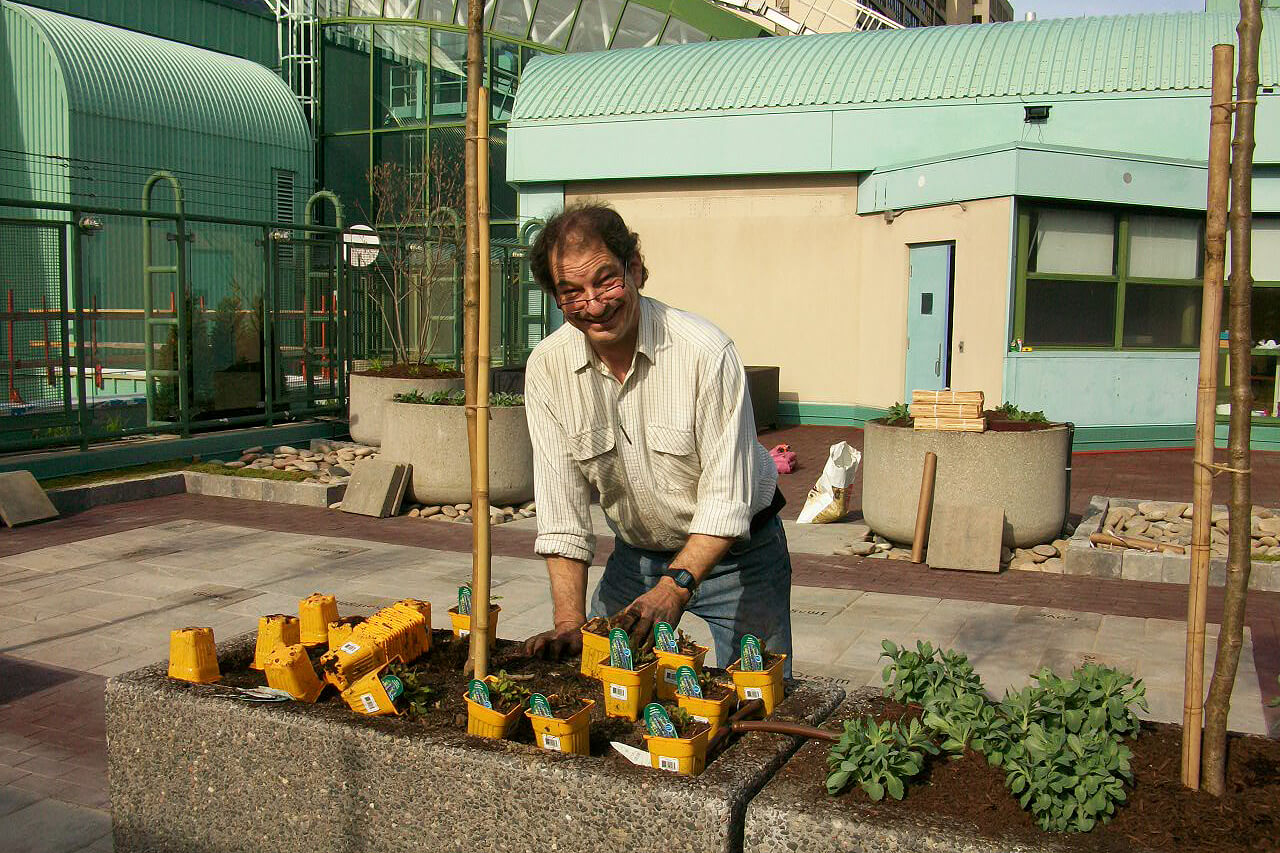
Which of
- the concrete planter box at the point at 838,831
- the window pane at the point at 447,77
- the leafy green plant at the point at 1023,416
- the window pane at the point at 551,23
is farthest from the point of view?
the window pane at the point at 551,23

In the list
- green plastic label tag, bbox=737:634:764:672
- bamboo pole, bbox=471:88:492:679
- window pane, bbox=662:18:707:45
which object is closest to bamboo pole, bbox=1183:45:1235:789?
green plastic label tag, bbox=737:634:764:672

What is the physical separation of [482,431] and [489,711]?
2.51 ft

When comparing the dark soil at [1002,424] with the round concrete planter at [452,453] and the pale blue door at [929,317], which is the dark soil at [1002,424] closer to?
the round concrete planter at [452,453]

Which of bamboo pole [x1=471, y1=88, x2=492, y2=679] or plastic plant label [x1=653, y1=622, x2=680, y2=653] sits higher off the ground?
bamboo pole [x1=471, y1=88, x2=492, y2=679]

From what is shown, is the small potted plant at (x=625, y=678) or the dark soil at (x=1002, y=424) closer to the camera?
the small potted plant at (x=625, y=678)

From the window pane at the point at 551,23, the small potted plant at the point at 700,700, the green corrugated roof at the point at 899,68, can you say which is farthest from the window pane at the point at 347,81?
the small potted plant at the point at 700,700

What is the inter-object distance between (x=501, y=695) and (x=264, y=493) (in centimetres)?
847

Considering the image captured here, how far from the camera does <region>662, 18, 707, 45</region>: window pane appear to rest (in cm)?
2908

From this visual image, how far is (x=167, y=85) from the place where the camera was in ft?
73.5

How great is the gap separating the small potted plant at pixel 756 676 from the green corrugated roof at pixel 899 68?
593 inches

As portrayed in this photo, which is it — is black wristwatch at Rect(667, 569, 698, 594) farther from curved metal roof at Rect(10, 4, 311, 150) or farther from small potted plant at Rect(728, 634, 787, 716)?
curved metal roof at Rect(10, 4, 311, 150)

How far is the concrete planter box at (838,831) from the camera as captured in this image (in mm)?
2281

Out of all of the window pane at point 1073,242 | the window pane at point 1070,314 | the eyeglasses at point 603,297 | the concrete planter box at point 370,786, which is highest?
the window pane at point 1073,242

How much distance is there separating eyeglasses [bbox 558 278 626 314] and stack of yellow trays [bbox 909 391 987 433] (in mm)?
5849
